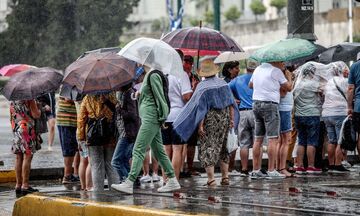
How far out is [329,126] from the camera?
17.7 metres

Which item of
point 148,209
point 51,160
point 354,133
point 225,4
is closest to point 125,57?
point 148,209

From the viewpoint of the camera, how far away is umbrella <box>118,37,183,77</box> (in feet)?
45.7

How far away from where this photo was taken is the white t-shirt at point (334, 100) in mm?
17484

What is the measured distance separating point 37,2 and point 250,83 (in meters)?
56.7

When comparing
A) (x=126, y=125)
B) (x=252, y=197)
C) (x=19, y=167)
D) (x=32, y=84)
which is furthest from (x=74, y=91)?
(x=252, y=197)

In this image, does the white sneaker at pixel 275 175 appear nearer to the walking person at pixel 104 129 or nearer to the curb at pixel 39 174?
the walking person at pixel 104 129

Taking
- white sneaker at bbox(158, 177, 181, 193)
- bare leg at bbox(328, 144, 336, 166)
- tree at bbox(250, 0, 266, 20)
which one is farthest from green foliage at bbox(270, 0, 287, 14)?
white sneaker at bbox(158, 177, 181, 193)

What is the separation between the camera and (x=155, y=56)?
550 inches

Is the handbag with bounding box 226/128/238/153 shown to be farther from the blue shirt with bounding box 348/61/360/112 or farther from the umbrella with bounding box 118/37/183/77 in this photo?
the blue shirt with bounding box 348/61/360/112

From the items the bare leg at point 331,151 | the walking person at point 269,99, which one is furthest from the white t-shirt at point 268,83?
the bare leg at point 331,151

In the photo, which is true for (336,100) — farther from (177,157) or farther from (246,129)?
(177,157)

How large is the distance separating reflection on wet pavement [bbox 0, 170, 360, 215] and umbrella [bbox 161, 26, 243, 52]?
5.76ft

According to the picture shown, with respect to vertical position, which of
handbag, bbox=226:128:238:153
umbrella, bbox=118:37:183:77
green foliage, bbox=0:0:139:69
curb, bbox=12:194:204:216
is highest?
green foliage, bbox=0:0:139:69

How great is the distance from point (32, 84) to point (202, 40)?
239 cm
